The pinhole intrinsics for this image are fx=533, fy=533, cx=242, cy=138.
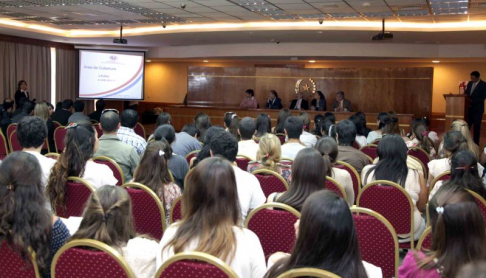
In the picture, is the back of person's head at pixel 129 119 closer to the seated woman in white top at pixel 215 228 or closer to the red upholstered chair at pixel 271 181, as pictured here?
the red upholstered chair at pixel 271 181

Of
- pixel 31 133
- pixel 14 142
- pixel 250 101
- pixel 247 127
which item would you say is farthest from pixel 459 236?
pixel 250 101

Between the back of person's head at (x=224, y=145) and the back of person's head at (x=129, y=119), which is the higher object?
the back of person's head at (x=129, y=119)

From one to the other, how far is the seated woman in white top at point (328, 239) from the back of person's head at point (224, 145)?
204 centimetres

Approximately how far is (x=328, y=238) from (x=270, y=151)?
261cm

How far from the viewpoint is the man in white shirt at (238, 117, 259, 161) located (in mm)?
5715

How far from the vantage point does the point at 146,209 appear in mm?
3564

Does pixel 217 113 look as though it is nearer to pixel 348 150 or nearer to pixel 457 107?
pixel 457 107

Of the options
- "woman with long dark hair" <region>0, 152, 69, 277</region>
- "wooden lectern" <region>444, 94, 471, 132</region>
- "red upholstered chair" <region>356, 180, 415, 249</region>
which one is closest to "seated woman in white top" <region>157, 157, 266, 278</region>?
"woman with long dark hair" <region>0, 152, 69, 277</region>

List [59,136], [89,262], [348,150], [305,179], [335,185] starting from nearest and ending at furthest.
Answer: [89,262] → [305,179] → [335,185] → [348,150] → [59,136]

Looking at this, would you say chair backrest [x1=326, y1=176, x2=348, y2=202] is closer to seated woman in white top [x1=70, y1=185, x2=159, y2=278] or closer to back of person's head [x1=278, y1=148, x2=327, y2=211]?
back of person's head [x1=278, y1=148, x2=327, y2=211]

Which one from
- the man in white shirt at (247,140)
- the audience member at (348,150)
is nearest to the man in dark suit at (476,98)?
the audience member at (348,150)

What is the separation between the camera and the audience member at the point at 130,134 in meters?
5.88

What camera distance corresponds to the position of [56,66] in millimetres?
16656

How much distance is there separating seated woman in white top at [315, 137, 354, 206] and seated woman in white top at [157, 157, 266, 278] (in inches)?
75.1
